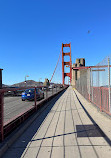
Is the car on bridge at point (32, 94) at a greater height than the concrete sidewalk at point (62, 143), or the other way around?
the car on bridge at point (32, 94)

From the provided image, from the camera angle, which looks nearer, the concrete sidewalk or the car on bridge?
the concrete sidewalk

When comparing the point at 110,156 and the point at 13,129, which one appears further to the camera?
the point at 13,129

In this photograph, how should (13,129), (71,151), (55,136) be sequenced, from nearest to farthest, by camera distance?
(71,151) < (55,136) < (13,129)

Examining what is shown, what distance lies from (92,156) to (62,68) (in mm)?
55017

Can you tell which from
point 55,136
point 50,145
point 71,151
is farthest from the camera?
point 55,136

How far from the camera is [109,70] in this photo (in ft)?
16.5

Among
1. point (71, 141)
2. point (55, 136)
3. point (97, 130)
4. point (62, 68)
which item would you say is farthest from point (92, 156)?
point (62, 68)

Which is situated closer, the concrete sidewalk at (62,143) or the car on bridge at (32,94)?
the concrete sidewalk at (62,143)

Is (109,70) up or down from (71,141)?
up

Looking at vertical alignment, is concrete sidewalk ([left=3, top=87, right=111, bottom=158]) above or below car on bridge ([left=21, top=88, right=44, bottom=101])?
below

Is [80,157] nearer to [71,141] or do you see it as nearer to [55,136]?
[71,141]

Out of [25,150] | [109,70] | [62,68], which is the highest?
[62,68]

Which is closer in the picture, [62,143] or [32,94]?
[62,143]

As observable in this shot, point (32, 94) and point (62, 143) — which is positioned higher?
point (32, 94)
